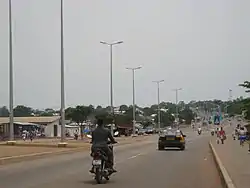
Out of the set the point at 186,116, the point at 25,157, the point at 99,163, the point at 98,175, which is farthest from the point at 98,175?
the point at 186,116

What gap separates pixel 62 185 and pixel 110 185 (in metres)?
1.31

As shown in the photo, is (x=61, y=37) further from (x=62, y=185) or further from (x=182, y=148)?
(x=62, y=185)

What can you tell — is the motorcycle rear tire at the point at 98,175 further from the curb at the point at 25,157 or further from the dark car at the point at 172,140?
the dark car at the point at 172,140

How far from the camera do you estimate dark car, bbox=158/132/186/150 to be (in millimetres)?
40875

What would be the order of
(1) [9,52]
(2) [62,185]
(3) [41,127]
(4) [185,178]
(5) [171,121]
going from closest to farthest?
(2) [62,185] → (4) [185,178] → (1) [9,52] → (3) [41,127] → (5) [171,121]

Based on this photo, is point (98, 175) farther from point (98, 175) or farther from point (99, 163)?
point (99, 163)

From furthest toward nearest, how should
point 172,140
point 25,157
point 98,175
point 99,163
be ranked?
point 172,140
point 25,157
point 98,175
point 99,163

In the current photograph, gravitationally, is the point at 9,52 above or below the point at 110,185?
above

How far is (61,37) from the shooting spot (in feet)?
133

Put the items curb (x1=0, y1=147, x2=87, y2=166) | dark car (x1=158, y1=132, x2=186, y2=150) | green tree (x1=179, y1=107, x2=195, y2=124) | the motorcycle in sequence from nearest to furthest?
the motorcycle
curb (x1=0, y1=147, x2=87, y2=166)
dark car (x1=158, y1=132, x2=186, y2=150)
green tree (x1=179, y1=107, x2=195, y2=124)

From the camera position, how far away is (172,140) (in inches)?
1626

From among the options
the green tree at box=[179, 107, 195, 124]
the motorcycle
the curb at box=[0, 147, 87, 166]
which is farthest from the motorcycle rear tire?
the green tree at box=[179, 107, 195, 124]

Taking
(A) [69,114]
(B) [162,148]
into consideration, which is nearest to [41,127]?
(A) [69,114]

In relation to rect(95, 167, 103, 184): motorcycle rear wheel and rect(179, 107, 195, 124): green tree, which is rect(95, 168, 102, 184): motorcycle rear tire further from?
rect(179, 107, 195, 124): green tree
